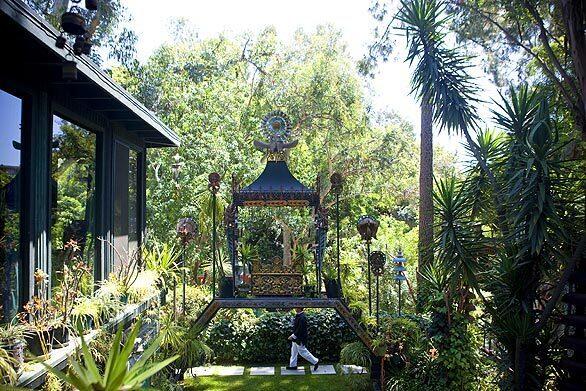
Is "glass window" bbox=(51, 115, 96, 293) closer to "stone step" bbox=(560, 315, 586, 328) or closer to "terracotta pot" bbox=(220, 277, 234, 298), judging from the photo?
"terracotta pot" bbox=(220, 277, 234, 298)

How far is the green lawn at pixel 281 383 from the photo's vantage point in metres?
9.03

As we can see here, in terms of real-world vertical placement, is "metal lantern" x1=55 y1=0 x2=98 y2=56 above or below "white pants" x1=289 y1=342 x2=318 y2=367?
above

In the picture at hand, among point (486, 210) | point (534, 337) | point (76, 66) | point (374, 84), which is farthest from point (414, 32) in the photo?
point (374, 84)

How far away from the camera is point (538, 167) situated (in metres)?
6.43

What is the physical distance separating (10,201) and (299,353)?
6991 millimetres

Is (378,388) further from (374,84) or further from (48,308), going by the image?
(374,84)

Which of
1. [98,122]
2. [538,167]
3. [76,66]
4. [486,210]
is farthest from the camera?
[486,210]

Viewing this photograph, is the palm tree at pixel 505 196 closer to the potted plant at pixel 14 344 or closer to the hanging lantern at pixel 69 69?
the hanging lantern at pixel 69 69

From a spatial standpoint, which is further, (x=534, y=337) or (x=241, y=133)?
(x=241, y=133)

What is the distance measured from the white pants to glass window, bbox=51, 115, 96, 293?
188 inches

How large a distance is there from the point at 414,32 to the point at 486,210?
10.2ft

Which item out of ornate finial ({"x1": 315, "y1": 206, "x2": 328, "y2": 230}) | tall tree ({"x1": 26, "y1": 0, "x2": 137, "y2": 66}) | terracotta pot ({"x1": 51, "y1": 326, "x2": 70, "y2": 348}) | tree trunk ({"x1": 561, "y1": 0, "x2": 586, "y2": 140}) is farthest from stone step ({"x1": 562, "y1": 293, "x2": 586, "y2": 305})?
tall tree ({"x1": 26, "y1": 0, "x2": 137, "y2": 66})

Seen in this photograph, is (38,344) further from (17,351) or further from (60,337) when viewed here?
(17,351)

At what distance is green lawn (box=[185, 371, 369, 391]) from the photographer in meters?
9.03
